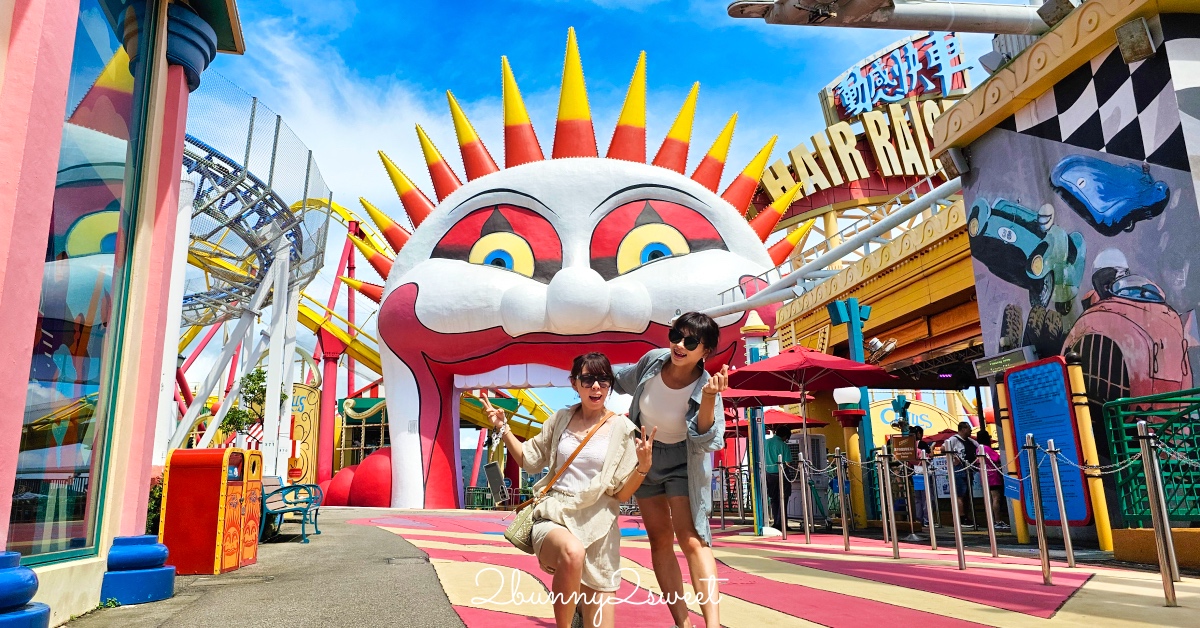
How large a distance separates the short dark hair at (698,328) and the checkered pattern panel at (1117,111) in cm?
485

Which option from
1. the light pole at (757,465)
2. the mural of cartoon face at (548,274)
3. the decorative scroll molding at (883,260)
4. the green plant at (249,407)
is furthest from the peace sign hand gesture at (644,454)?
the green plant at (249,407)

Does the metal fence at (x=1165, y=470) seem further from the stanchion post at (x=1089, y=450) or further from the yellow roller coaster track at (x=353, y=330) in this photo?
the yellow roller coaster track at (x=353, y=330)

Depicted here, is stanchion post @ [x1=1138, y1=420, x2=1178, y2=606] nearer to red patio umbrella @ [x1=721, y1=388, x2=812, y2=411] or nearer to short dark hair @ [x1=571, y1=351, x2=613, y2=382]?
short dark hair @ [x1=571, y1=351, x2=613, y2=382]

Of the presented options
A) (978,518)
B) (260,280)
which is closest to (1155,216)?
(978,518)

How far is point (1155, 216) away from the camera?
241 inches

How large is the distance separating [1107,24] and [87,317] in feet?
23.9

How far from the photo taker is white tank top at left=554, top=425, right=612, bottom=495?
2.85 metres

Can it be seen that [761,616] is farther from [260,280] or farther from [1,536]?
[260,280]

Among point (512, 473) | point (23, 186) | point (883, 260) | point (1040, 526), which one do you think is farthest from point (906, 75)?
point (23, 186)

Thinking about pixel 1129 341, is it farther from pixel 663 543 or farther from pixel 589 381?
pixel 589 381

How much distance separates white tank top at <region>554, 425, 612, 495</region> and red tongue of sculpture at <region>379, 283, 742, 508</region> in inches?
449

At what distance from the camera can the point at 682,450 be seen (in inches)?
128

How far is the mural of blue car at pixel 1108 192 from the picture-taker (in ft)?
20.2

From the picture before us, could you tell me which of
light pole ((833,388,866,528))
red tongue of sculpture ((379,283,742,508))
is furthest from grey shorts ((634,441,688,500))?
red tongue of sculpture ((379,283,742,508))
